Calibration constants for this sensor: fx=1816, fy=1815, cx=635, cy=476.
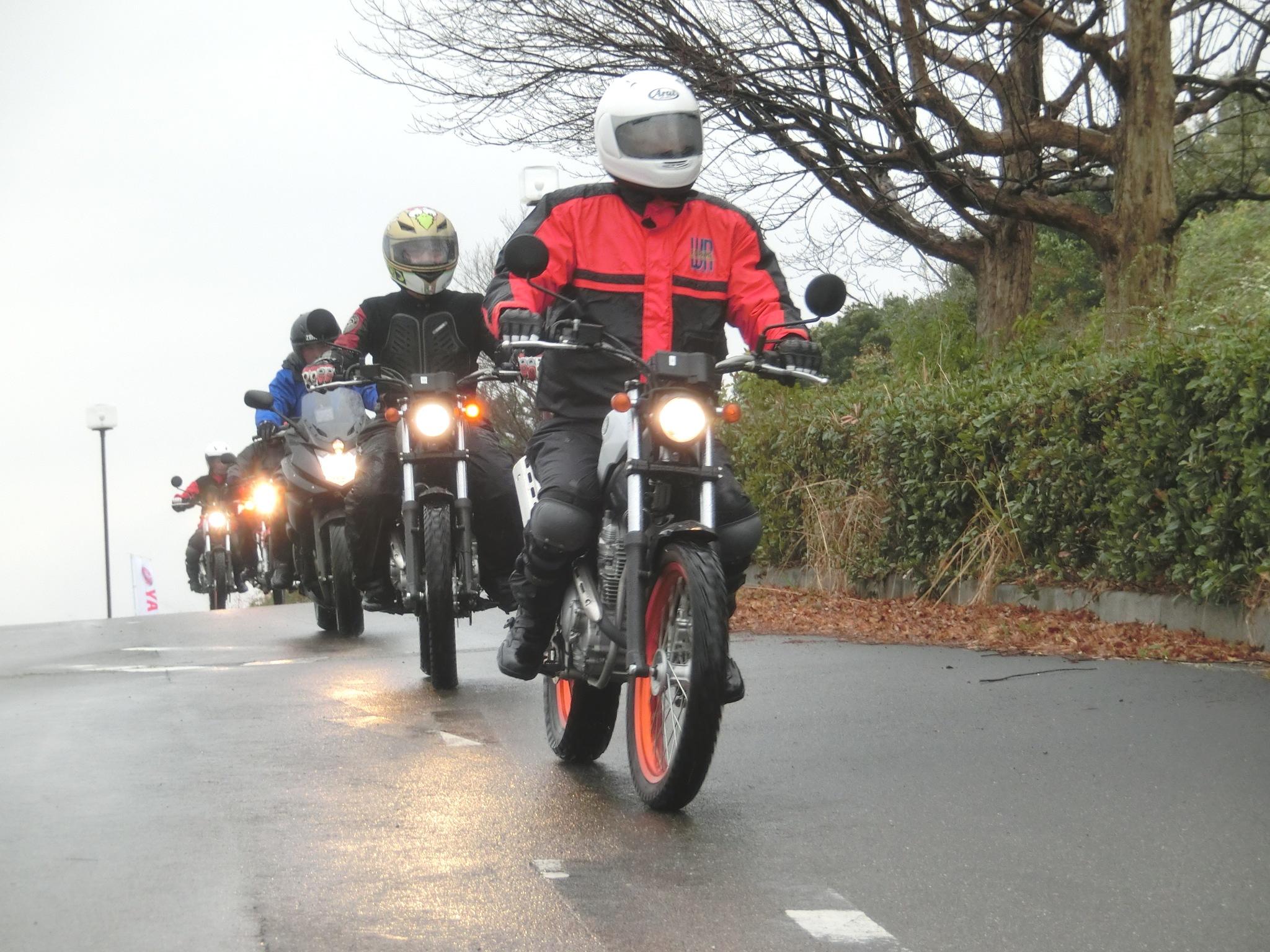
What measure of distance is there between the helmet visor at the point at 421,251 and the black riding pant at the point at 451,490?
0.85 meters

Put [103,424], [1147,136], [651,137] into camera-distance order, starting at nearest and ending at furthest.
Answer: [651,137] < [1147,136] < [103,424]

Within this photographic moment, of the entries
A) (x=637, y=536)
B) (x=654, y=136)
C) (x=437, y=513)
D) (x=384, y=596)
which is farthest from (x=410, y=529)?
(x=637, y=536)

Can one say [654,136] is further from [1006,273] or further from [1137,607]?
[1006,273]

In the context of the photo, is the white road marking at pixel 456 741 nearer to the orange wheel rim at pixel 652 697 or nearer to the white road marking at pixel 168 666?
the orange wheel rim at pixel 652 697

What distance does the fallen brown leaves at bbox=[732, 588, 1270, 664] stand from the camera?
8.57m

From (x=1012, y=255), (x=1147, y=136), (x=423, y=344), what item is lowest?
(x=423, y=344)

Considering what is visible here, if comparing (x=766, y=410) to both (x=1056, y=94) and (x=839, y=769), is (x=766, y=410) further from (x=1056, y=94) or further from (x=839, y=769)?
(x=839, y=769)

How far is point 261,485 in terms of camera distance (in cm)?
1650

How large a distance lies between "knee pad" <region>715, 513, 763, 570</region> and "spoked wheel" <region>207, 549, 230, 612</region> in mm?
15424

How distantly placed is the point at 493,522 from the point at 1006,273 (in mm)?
12474

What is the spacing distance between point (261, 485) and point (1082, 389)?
8.63 metres

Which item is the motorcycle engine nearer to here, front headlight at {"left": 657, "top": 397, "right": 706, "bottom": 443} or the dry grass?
front headlight at {"left": 657, "top": 397, "right": 706, "bottom": 443}

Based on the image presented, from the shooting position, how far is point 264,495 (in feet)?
52.5

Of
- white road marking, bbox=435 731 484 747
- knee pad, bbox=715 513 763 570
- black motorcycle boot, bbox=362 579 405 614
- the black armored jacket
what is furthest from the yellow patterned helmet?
knee pad, bbox=715 513 763 570
